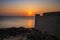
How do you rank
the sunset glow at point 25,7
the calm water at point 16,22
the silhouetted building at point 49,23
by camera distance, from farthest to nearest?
the calm water at point 16,22, the sunset glow at point 25,7, the silhouetted building at point 49,23

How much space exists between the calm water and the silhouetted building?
19 centimetres

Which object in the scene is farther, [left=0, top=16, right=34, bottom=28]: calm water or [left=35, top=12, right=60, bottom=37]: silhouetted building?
[left=0, top=16, right=34, bottom=28]: calm water

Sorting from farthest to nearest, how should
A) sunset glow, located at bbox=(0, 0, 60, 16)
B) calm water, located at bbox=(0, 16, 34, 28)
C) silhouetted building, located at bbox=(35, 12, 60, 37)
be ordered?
1. calm water, located at bbox=(0, 16, 34, 28)
2. sunset glow, located at bbox=(0, 0, 60, 16)
3. silhouetted building, located at bbox=(35, 12, 60, 37)

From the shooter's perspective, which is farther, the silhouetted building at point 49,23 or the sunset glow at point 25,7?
the sunset glow at point 25,7

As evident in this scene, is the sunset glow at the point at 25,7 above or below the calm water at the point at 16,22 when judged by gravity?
above

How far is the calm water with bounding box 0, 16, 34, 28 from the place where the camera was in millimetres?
4004

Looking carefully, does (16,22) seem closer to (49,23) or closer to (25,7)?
(25,7)

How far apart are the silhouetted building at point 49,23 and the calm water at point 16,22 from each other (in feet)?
0.63

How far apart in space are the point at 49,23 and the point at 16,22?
3.39ft

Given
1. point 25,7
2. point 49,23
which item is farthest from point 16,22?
point 49,23

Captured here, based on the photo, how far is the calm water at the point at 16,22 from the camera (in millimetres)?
4004

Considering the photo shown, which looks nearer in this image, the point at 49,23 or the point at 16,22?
the point at 49,23

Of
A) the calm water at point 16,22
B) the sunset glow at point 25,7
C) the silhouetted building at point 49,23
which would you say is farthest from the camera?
the calm water at point 16,22

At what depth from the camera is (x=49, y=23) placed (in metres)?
3.71
